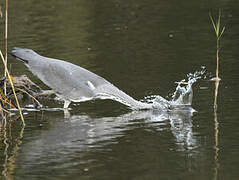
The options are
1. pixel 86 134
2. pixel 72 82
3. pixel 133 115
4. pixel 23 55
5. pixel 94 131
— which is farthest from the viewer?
pixel 23 55

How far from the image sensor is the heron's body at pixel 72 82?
9742 mm

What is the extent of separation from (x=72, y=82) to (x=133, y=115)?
122 centimetres

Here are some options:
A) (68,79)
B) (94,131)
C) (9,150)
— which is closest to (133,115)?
(94,131)

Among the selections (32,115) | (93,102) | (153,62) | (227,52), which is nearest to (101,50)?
(153,62)

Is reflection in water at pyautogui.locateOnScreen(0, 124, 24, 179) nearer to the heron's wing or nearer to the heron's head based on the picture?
the heron's wing

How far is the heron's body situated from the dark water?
238mm

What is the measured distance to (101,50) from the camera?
14445 mm

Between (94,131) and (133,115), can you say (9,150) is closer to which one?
(94,131)

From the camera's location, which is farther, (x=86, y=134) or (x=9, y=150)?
A: (x=86, y=134)

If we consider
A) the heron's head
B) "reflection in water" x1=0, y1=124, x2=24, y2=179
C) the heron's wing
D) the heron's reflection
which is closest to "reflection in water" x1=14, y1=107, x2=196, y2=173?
the heron's reflection

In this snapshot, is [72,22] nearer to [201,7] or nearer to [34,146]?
[201,7]

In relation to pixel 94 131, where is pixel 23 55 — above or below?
above

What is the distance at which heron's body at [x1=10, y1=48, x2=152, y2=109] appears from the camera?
9742 millimetres

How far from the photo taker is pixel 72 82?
394 inches
